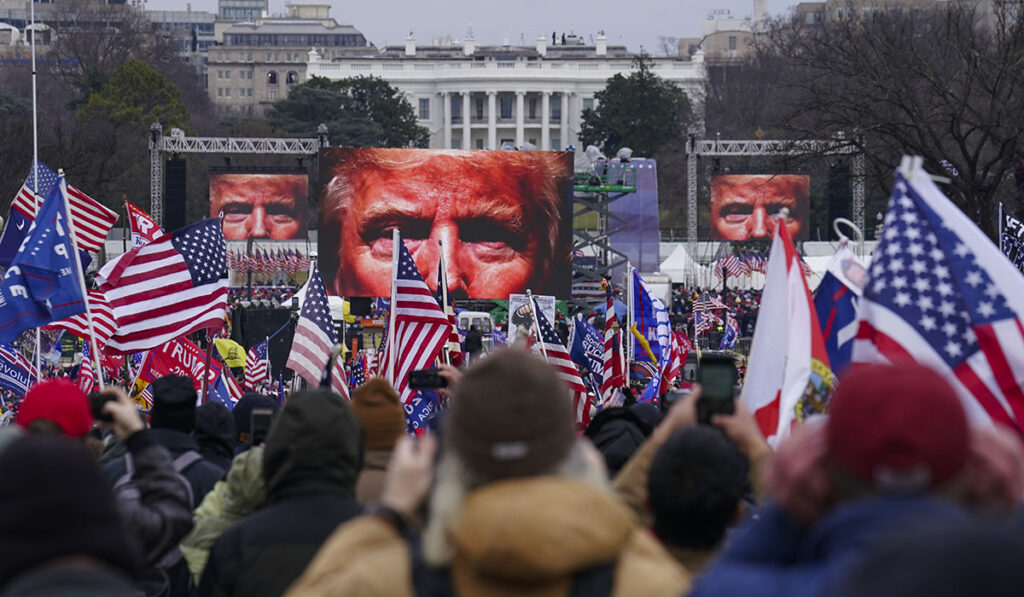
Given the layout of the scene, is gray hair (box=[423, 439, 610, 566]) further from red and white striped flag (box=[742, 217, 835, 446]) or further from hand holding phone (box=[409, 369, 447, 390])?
red and white striped flag (box=[742, 217, 835, 446])

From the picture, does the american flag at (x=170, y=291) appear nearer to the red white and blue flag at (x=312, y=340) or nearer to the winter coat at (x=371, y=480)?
the red white and blue flag at (x=312, y=340)

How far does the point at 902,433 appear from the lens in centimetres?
221

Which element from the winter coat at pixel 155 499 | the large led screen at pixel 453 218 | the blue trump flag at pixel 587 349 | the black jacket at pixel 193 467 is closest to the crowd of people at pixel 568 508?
the winter coat at pixel 155 499

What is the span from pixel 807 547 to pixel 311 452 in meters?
1.71

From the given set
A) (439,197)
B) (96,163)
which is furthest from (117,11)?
(439,197)

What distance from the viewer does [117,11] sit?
113625mm

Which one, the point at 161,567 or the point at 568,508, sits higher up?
the point at 568,508

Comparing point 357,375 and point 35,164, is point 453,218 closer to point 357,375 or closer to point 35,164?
point 357,375

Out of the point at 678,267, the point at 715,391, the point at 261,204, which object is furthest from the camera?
the point at 678,267

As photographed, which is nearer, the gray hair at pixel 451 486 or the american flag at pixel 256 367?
the gray hair at pixel 451 486

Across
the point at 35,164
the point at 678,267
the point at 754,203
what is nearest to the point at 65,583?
the point at 35,164

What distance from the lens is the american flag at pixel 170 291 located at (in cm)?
1084

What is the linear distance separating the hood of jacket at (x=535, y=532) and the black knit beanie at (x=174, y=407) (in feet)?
10.7

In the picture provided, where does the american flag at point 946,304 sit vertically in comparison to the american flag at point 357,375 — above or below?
above
